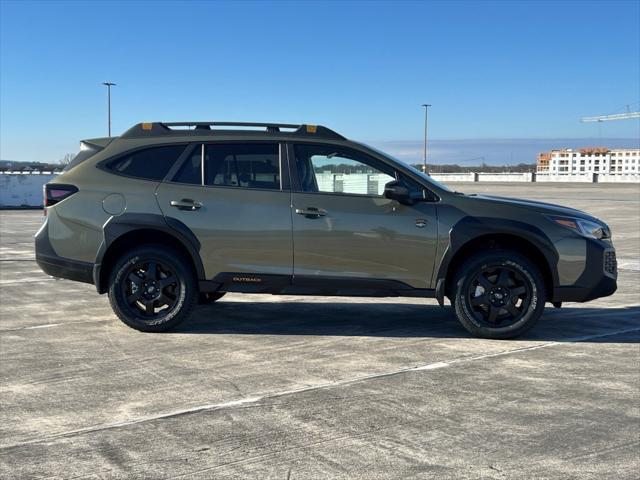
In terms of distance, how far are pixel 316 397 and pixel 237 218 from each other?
226 cm

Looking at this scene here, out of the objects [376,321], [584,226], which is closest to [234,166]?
[376,321]

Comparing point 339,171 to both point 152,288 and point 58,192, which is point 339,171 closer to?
point 152,288

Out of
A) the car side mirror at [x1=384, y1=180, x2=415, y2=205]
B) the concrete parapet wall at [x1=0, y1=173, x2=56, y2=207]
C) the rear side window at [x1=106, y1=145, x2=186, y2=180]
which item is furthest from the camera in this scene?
the concrete parapet wall at [x1=0, y1=173, x2=56, y2=207]

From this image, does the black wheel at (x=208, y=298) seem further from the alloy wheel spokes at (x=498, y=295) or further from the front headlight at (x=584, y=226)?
the front headlight at (x=584, y=226)

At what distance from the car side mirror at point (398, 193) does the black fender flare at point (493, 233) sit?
0.47 meters

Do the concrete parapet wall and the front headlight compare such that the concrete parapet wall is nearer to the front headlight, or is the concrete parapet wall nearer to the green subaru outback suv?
the green subaru outback suv

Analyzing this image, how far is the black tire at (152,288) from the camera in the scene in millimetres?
6336

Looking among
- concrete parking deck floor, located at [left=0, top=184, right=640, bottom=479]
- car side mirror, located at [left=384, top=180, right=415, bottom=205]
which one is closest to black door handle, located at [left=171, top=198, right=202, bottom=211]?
concrete parking deck floor, located at [left=0, top=184, right=640, bottom=479]

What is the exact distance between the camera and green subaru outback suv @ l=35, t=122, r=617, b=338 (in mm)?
6207

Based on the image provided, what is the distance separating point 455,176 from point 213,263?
79239 millimetres

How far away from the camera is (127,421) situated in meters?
4.09

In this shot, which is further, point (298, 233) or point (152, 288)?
point (152, 288)

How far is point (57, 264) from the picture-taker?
6484 mm

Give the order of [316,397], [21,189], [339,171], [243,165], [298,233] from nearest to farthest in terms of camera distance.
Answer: [316,397], [298,233], [339,171], [243,165], [21,189]
